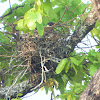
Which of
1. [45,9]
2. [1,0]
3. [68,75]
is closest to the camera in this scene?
[45,9]

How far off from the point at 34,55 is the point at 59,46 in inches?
12.6

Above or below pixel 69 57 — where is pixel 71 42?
above

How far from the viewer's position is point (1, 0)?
58.2 inches

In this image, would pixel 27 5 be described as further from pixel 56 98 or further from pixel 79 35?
pixel 56 98

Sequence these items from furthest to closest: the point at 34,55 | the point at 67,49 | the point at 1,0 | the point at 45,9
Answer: the point at 67,49 → the point at 34,55 → the point at 1,0 → the point at 45,9

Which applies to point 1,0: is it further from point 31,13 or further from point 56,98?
point 56,98

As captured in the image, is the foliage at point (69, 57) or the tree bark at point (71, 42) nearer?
the foliage at point (69, 57)

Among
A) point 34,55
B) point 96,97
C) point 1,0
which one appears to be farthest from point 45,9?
point 34,55

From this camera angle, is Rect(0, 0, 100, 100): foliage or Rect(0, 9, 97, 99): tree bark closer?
Rect(0, 0, 100, 100): foliage

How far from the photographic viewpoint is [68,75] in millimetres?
2223

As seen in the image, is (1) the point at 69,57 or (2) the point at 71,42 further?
(2) the point at 71,42

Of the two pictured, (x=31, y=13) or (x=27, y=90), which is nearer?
(x=31, y=13)

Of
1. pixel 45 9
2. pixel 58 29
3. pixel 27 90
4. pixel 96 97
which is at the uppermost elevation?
pixel 58 29

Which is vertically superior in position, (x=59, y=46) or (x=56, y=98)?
(x=59, y=46)
